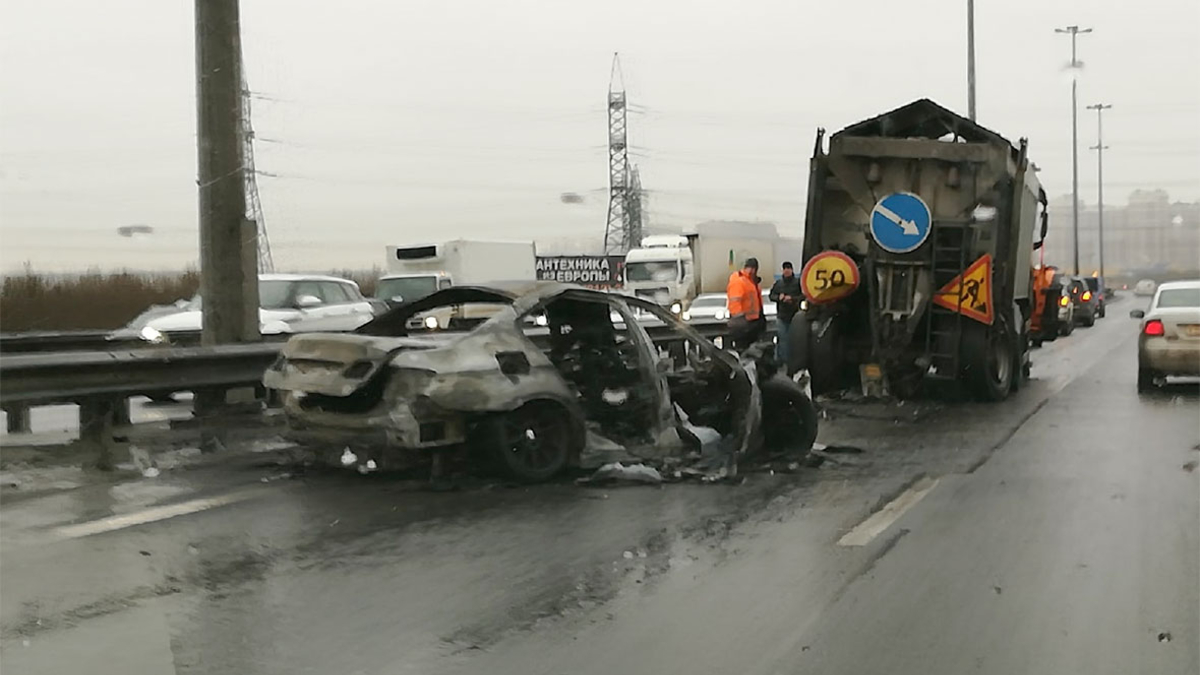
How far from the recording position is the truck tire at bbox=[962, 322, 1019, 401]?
48.8ft

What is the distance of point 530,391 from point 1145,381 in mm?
11064

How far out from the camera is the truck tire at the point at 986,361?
14883 millimetres

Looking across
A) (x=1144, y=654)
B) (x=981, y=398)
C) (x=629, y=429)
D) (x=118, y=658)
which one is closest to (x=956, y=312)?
(x=981, y=398)

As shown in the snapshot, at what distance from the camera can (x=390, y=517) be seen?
24.5 feet

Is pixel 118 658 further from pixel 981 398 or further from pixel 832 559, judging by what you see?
pixel 981 398

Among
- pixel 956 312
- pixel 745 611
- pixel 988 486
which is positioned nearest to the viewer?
pixel 745 611

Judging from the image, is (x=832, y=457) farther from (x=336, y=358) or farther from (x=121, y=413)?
(x=121, y=413)

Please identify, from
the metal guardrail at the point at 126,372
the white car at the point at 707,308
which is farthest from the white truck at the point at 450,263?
the metal guardrail at the point at 126,372

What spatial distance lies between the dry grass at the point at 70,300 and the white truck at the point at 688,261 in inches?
953

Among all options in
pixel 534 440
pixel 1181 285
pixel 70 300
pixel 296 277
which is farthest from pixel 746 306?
A: pixel 70 300

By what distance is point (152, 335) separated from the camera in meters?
15.5

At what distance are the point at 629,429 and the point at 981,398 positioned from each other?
7.70m

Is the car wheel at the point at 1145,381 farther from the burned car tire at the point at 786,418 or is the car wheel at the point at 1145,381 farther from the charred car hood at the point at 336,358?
the charred car hood at the point at 336,358

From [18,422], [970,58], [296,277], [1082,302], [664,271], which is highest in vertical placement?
[970,58]
